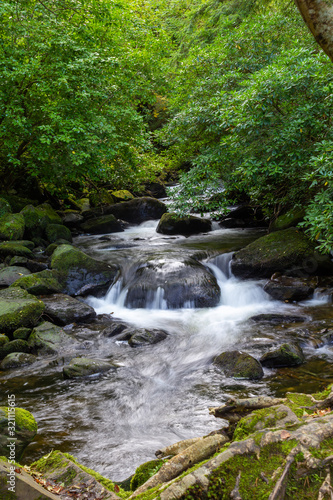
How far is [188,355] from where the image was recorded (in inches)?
277

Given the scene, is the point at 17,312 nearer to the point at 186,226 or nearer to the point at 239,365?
the point at 239,365

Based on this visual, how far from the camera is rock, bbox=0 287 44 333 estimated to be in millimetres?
7227

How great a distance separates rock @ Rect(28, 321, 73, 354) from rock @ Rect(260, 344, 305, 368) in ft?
12.5

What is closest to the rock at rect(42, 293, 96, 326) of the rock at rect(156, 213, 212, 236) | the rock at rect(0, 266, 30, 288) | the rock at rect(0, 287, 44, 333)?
the rock at rect(0, 287, 44, 333)

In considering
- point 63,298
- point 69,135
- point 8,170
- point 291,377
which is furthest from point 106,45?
point 291,377

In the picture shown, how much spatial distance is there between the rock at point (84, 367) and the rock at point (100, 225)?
10.5 meters

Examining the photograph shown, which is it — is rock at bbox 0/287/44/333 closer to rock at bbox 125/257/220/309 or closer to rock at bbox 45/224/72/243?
rock at bbox 125/257/220/309

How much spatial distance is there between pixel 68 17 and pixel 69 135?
Answer: 4.65 metres

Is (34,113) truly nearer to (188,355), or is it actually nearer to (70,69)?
(70,69)

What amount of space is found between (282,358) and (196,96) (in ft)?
28.4

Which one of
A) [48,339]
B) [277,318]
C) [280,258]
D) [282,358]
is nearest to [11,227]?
[48,339]

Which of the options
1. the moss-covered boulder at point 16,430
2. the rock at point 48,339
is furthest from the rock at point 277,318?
the moss-covered boulder at point 16,430

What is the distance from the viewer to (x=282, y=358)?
589 cm

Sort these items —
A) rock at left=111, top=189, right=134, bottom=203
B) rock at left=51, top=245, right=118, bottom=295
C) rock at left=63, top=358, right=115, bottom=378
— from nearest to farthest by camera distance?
rock at left=63, top=358, right=115, bottom=378
rock at left=51, top=245, right=118, bottom=295
rock at left=111, top=189, right=134, bottom=203
